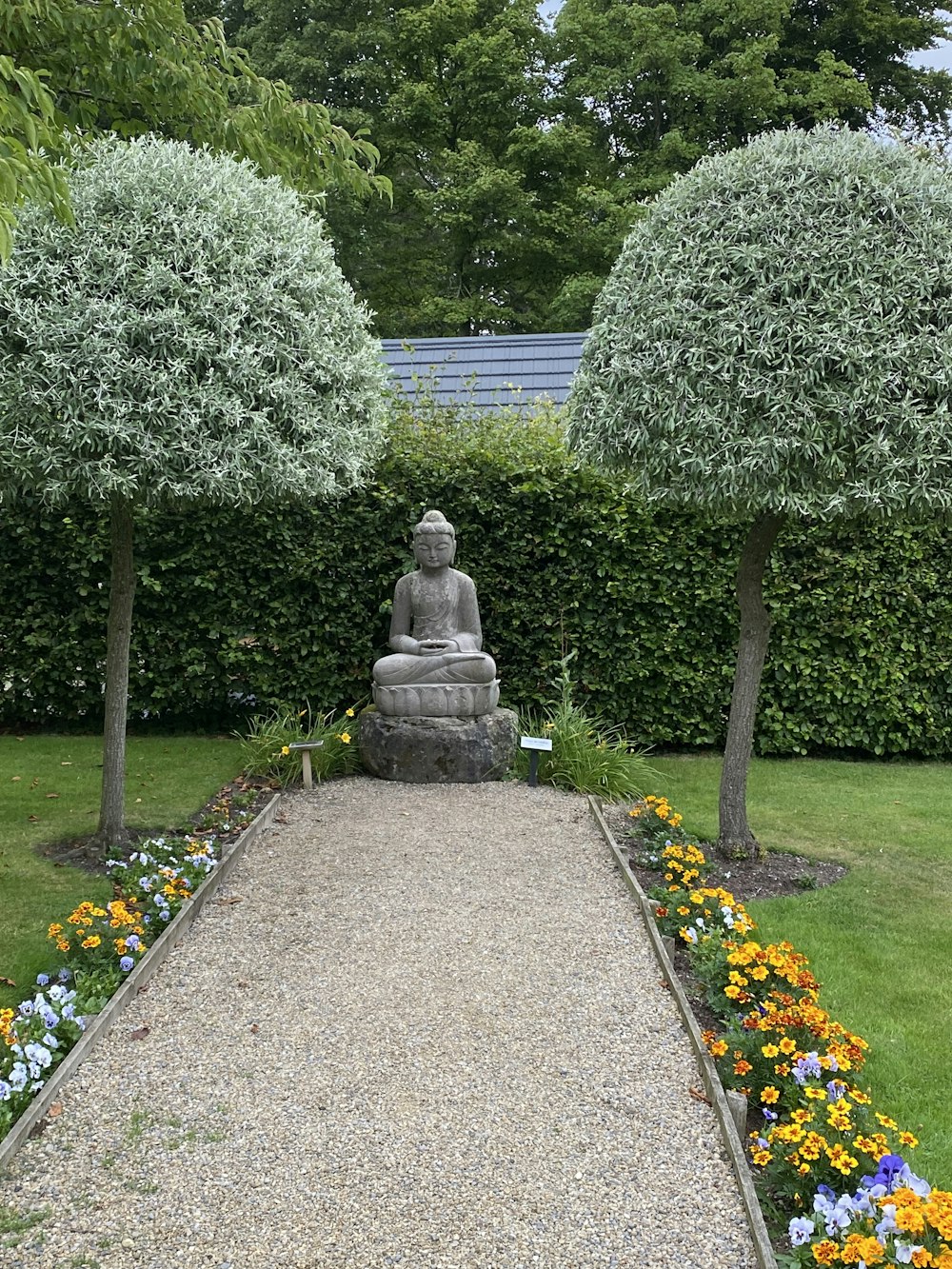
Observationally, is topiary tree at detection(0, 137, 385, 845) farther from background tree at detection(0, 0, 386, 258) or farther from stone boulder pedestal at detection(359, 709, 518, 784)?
stone boulder pedestal at detection(359, 709, 518, 784)

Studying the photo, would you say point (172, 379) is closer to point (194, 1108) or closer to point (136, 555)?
point (194, 1108)

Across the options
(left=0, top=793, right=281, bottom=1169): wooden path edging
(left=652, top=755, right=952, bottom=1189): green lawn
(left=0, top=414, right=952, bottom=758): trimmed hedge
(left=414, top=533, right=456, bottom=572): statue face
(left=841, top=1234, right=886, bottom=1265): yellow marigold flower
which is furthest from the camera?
(left=0, top=414, right=952, bottom=758): trimmed hedge

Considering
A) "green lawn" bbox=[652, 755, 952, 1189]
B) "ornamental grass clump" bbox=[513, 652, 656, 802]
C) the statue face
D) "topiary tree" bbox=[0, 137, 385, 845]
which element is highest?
"topiary tree" bbox=[0, 137, 385, 845]

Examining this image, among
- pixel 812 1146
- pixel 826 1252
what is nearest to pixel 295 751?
pixel 812 1146

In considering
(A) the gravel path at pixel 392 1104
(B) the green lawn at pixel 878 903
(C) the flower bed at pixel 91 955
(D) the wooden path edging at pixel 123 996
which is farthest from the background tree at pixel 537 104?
(A) the gravel path at pixel 392 1104

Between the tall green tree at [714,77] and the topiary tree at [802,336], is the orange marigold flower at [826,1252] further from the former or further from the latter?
the tall green tree at [714,77]

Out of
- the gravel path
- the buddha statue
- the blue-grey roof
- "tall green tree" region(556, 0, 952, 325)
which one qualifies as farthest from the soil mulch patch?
"tall green tree" region(556, 0, 952, 325)

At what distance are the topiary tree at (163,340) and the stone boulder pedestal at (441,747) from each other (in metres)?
2.72

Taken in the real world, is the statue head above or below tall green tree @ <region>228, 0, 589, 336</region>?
below

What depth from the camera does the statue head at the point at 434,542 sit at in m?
8.08

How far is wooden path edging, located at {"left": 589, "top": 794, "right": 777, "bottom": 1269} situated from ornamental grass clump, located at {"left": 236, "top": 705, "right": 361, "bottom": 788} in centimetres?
324

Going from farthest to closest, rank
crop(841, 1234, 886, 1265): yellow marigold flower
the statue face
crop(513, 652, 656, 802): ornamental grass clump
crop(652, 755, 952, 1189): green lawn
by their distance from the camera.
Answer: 1. the statue face
2. crop(513, 652, 656, 802): ornamental grass clump
3. crop(652, 755, 952, 1189): green lawn
4. crop(841, 1234, 886, 1265): yellow marigold flower

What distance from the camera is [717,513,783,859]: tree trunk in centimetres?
618

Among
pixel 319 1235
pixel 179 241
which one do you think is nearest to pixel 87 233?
pixel 179 241
